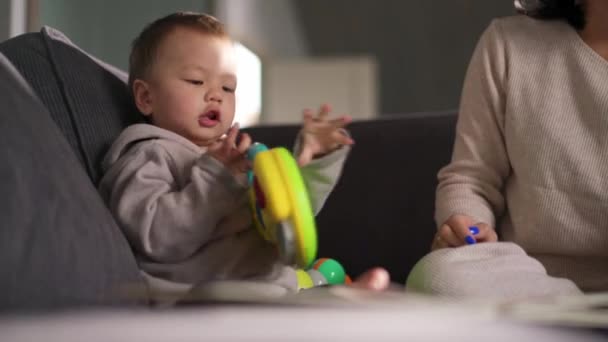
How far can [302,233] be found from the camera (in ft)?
2.24

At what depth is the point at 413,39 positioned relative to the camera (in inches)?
164

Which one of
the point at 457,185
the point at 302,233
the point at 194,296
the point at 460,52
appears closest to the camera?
the point at 194,296

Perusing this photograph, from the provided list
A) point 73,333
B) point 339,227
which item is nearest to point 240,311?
point 73,333

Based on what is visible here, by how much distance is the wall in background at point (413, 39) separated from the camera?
4.06m

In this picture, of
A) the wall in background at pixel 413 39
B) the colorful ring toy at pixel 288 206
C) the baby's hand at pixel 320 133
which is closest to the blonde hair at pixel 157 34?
the baby's hand at pixel 320 133

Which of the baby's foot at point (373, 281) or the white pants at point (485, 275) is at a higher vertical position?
the baby's foot at point (373, 281)

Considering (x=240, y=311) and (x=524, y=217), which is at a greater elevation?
(x=240, y=311)

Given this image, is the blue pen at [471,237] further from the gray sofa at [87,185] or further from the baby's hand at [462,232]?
the gray sofa at [87,185]

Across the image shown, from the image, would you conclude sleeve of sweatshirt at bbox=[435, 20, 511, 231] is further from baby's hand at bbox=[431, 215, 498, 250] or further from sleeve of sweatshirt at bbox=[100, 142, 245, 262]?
sleeve of sweatshirt at bbox=[100, 142, 245, 262]

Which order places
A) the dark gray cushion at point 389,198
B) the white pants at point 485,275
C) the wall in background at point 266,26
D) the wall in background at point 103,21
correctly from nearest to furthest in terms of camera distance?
the white pants at point 485,275, the dark gray cushion at point 389,198, the wall in background at point 103,21, the wall in background at point 266,26

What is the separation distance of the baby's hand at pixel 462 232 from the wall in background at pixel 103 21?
1.38 meters

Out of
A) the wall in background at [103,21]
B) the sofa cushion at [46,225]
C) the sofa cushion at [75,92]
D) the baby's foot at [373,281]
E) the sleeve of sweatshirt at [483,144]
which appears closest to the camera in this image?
the sofa cushion at [46,225]

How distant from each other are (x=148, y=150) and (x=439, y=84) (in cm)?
347

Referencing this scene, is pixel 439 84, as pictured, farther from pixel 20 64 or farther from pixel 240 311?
pixel 240 311
